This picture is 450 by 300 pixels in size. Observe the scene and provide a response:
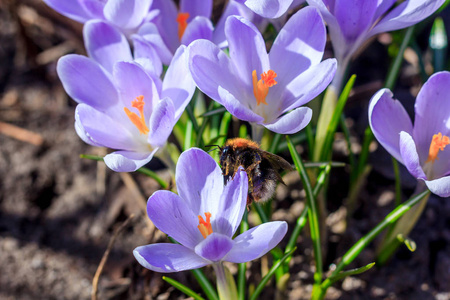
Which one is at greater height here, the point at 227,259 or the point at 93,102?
the point at 93,102

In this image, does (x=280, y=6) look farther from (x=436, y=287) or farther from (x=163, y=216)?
(x=436, y=287)

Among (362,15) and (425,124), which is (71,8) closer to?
(362,15)

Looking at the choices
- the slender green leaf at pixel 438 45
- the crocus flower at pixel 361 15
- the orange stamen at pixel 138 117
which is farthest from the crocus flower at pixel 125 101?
the slender green leaf at pixel 438 45

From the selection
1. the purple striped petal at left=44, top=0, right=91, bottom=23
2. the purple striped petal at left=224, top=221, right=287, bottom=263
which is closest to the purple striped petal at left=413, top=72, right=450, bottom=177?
the purple striped petal at left=224, top=221, right=287, bottom=263

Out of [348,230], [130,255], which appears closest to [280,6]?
[348,230]

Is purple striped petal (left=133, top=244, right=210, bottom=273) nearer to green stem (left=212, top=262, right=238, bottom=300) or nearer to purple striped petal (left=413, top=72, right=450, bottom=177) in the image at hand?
green stem (left=212, top=262, right=238, bottom=300)

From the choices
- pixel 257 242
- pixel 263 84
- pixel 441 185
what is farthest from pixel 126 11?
pixel 441 185
